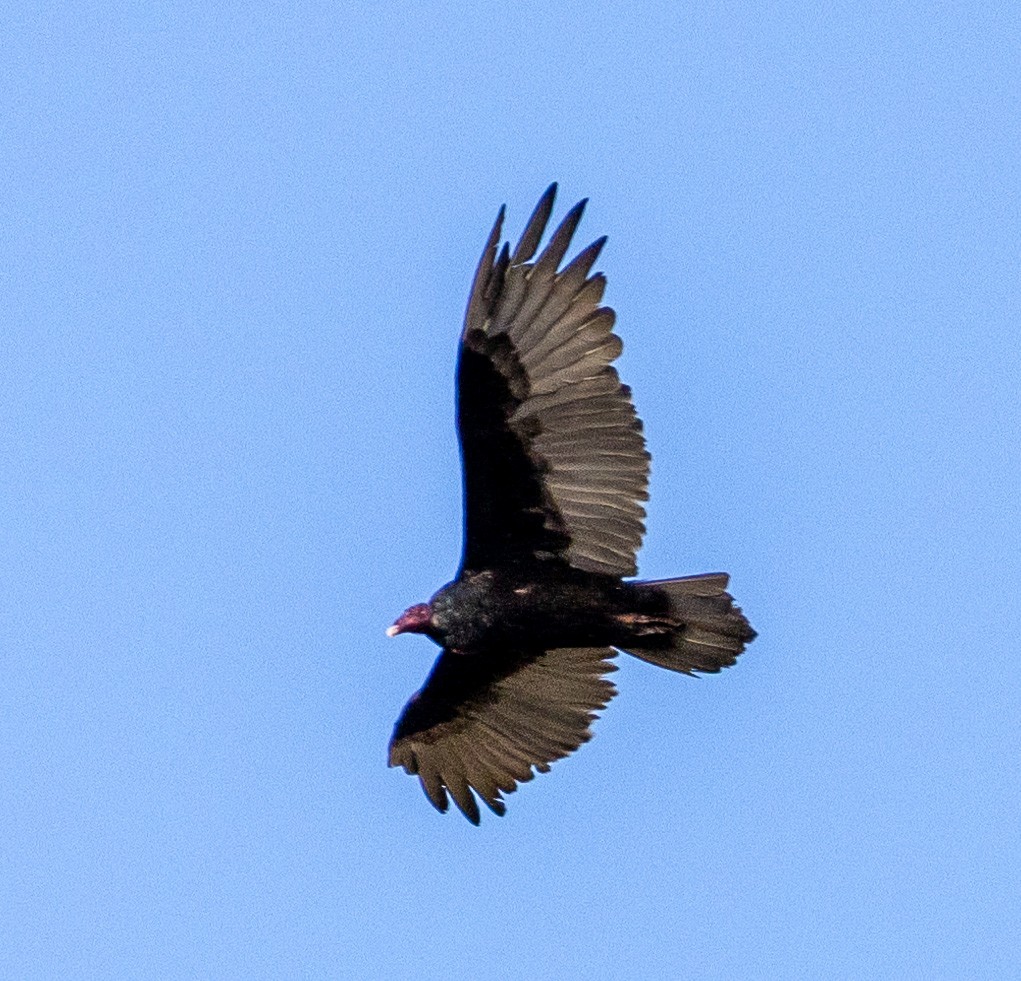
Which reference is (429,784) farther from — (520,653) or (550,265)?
(550,265)

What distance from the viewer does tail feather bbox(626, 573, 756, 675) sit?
37.1ft

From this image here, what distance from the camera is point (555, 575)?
11.6 metres

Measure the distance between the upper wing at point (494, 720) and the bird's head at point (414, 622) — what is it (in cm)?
64

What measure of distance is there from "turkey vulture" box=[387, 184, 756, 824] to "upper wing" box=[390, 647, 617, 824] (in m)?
0.45

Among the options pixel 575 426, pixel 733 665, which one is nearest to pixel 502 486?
pixel 575 426

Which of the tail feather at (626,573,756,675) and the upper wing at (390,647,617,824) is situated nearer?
the tail feather at (626,573,756,675)

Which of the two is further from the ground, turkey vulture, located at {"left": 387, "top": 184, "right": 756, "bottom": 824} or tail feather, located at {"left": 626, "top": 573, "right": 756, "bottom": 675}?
turkey vulture, located at {"left": 387, "top": 184, "right": 756, "bottom": 824}

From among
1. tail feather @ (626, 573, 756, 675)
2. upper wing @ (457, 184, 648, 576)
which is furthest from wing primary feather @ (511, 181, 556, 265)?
tail feather @ (626, 573, 756, 675)

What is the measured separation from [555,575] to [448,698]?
50.8 inches

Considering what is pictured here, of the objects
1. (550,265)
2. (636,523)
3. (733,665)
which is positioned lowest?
(733,665)

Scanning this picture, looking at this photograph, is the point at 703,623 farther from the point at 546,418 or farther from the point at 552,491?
the point at 546,418

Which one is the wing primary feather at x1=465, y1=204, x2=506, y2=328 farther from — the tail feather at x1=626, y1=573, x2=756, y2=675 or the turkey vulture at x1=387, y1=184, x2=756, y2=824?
the tail feather at x1=626, y1=573, x2=756, y2=675

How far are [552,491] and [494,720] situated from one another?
1627 mm

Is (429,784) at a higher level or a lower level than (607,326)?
lower
